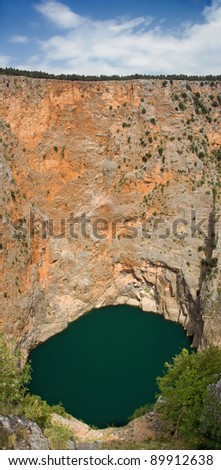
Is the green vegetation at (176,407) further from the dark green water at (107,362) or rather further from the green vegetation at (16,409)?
the dark green water at (107,362)

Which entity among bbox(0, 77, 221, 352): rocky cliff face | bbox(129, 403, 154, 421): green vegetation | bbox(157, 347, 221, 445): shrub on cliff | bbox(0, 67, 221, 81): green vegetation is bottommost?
bbox(129, 403, 154, 421): green vegetation

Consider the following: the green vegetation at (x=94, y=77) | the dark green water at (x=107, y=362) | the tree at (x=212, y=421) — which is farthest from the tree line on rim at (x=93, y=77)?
the tree at (x=212, y=421)

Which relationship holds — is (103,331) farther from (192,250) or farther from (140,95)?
(140,95)

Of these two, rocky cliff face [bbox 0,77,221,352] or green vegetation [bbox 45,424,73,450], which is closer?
green vegetation [bbox 45,424,73,450]

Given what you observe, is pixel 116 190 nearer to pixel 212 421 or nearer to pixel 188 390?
pixel 188 390

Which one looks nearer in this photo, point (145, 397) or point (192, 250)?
point (145, 397)

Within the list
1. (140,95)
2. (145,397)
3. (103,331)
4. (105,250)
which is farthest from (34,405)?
(140,95)

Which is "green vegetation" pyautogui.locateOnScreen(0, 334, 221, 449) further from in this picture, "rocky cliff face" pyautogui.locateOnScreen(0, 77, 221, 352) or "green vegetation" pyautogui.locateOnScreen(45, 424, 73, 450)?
"rocky cliff face" pyautogui.locateOnScreen(0, 77, 221, 352)

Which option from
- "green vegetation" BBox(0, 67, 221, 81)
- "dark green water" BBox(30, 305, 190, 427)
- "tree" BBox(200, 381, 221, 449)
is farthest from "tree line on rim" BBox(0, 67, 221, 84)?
"tree" BBox(200, 381, 221, 449)
